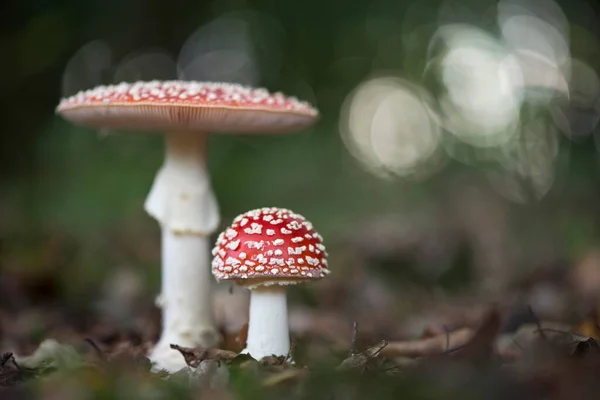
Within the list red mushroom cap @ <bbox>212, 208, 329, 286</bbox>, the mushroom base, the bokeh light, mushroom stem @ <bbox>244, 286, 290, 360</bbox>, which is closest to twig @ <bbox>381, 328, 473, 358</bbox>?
mushroom stem @ <bbox>244, 286, 290, 360</bbox>

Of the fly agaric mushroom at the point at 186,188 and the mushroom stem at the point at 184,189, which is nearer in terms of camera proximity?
the fly agaric mushroom at the point at 186,188

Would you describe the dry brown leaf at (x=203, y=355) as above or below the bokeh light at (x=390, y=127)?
below

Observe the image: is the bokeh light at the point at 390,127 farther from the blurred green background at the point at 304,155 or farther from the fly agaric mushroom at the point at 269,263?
the fly agaric mushroom at the point at 269,263

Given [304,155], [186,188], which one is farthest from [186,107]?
[304,155]

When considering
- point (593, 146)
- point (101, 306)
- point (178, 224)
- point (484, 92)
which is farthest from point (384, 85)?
point (178, 224)

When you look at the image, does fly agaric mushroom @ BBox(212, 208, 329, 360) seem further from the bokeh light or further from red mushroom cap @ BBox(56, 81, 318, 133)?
the bokeh light

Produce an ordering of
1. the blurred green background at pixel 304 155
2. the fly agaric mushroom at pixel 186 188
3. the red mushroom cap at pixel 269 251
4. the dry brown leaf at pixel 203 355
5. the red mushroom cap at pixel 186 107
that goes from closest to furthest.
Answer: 1. the red mushroom cap at pixel 269 251
2. the dry brown leaf at pixel 203 355
3. the red mushroom cap at pixel 186 107
4. the fly agaric mushroom at pixel 186 188
5. the blurred green background at pixel 304 155

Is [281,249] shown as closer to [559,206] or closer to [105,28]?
[559,206]

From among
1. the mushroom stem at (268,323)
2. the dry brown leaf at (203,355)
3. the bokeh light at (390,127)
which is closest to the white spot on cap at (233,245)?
the mushroom stem at (268,323)
